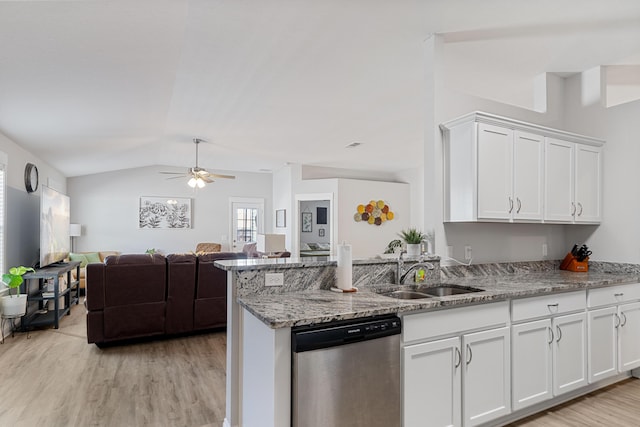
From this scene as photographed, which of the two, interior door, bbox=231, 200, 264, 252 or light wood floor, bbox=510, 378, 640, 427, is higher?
interior door, bbox=231, 200, 264, 252

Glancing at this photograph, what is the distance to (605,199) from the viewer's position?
3.57 meters

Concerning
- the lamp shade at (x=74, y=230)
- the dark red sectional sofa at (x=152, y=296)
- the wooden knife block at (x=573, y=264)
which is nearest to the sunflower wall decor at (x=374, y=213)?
the dark red sectional sofa at (x=152, y=296)

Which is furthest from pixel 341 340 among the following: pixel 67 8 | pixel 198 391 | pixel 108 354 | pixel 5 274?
pixel 5 274

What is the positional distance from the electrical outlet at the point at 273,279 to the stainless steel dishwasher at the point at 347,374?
2.00 feet

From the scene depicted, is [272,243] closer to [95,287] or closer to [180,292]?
[180,292]

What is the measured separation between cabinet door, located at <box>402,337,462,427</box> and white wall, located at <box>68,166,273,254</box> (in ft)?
23.3

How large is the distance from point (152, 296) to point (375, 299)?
307 cm

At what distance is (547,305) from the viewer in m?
2.56

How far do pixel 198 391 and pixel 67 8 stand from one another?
275 centimetres

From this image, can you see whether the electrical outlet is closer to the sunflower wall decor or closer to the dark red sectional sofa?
the dark red sectional sofa

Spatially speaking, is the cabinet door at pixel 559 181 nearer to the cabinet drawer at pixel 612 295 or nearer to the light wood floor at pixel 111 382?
the cabinet drawer at pixel 612 295

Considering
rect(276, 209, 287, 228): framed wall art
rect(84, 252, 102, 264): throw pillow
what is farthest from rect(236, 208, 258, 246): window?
rect(84, 252, 102, 264): throw pillow

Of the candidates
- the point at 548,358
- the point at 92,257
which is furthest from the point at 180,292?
the point at 92,257

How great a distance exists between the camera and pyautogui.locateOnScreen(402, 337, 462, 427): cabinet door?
1.98 meters
